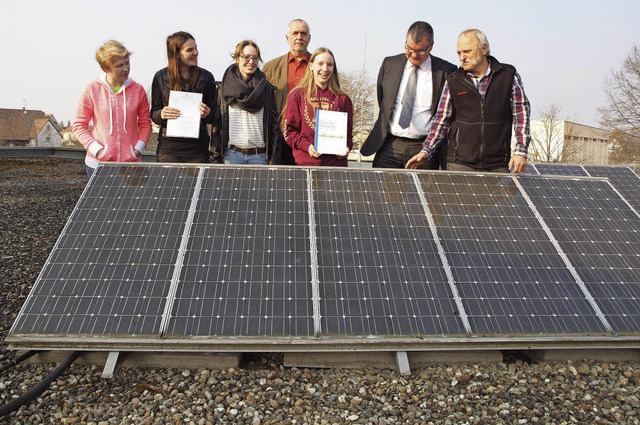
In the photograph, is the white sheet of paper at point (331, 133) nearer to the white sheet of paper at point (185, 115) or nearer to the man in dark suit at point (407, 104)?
the man in dark suit at point (407, 104)

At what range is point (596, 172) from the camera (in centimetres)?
720

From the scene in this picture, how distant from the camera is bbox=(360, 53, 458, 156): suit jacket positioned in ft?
19.1

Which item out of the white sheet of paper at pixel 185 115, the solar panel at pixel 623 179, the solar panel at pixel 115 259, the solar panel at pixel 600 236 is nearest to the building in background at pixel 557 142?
the solar panel at pixel 623 179

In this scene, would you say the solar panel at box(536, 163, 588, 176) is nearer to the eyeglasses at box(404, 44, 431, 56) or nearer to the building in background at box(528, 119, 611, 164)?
the eyeglasses at box(404, 44, 431, 56)

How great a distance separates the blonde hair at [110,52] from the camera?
5254mm

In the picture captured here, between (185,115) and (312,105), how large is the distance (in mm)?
1332

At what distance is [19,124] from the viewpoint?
63625 mm

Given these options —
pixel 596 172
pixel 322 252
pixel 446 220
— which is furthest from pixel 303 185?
pixel 596 172

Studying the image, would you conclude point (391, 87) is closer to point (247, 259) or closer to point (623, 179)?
point (247, 259)

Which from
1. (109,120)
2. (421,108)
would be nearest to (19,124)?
(109,120)

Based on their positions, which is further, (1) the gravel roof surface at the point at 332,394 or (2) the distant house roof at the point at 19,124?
(2) the distant house roof at the point at 19,124

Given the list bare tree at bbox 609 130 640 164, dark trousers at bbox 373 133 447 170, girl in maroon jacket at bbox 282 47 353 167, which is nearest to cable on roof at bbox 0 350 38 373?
girl in maroon jacket at bbox 282 47 353 167

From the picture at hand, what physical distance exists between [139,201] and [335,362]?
2264mm

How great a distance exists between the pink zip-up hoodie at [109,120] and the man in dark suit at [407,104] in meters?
2.57
